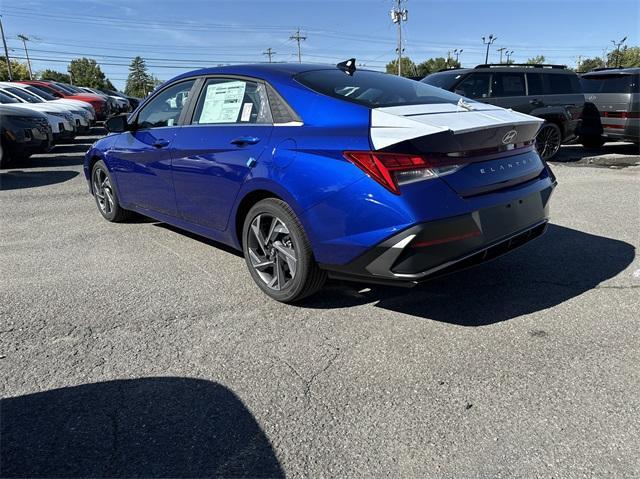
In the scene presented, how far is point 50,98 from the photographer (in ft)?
51.5

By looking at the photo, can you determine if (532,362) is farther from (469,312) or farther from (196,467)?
(196,467)

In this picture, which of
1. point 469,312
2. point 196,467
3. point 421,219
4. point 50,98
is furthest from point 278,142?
point 50,98

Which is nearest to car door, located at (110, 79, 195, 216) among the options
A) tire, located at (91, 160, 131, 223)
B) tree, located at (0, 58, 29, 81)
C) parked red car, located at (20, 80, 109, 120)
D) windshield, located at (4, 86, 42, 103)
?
tire, located at (91, 160, 131, 223)

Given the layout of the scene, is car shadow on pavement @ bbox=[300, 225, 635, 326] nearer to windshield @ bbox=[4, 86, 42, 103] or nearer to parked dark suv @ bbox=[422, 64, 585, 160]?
parked dark suv @ bbox=[422, 64, 585, 160]

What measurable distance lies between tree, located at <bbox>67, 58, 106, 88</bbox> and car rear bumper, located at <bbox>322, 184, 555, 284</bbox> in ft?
331

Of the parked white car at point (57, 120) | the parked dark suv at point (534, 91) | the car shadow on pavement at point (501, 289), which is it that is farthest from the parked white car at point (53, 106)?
the car shadow on pavement at point (501, 289)

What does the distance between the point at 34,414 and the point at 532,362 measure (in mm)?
2519

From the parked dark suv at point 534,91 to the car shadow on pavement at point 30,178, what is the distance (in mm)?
7080

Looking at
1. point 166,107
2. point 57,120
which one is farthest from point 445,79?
point 57,120

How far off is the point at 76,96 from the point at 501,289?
64.5 feet

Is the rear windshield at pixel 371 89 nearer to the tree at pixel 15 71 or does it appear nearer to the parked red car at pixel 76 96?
the parked red car at pixel 76 96

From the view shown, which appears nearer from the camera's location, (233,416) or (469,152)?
(233,416)

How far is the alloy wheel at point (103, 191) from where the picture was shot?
5.62 metres

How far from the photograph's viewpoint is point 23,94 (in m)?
14.2
